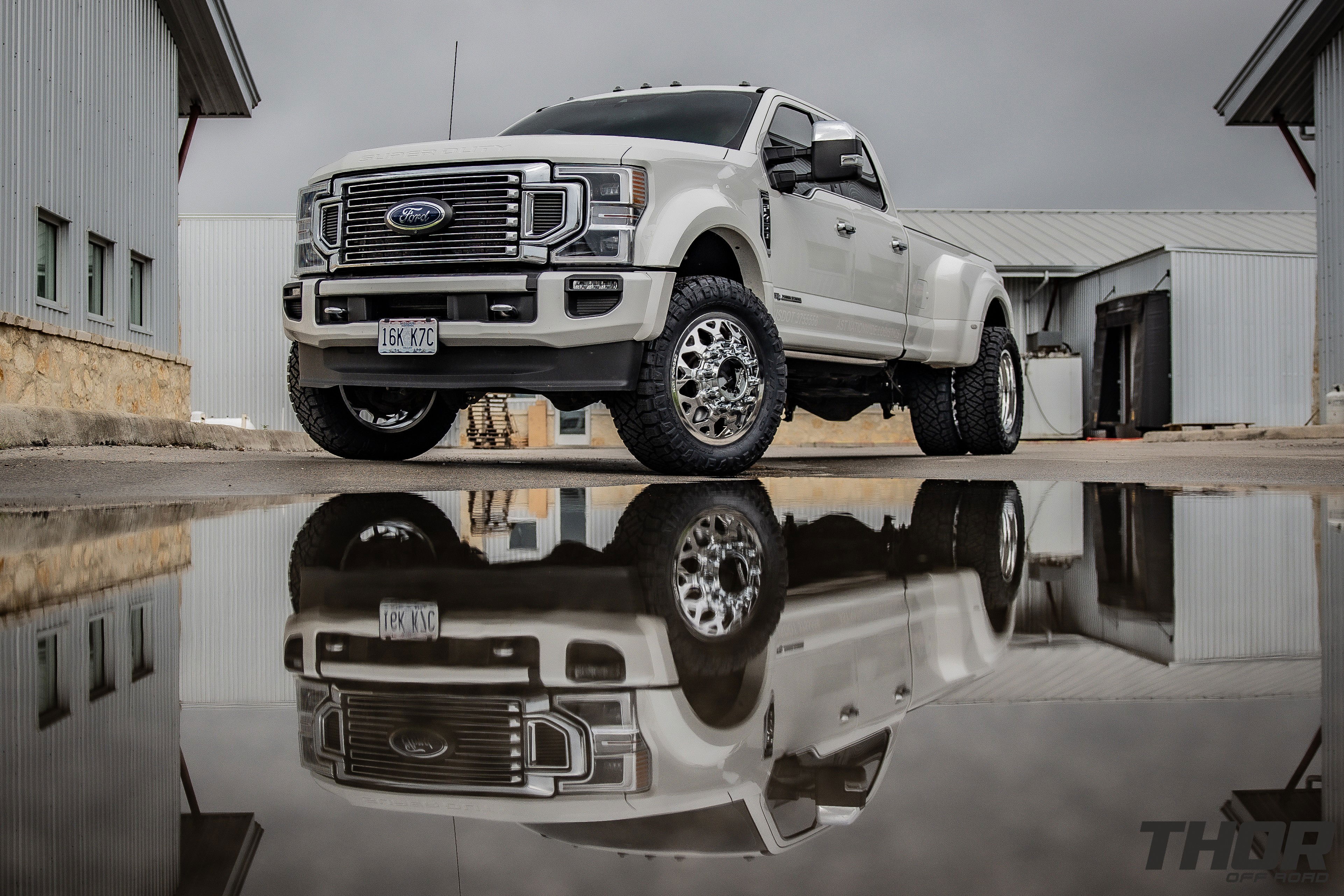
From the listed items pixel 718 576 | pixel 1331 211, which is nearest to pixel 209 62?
pixel 1331 211

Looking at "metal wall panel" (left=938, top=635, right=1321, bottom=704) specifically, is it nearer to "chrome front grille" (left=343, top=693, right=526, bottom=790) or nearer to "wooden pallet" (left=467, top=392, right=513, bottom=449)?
"chrome front grille" (left=343, top=693, right=526, bottom=790)

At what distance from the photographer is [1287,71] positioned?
59.7 feet

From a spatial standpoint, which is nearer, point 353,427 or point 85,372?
point 353,427

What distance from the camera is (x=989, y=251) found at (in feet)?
96.7

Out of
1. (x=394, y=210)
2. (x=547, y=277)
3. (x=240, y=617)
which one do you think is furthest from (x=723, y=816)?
(x=394, y=210)

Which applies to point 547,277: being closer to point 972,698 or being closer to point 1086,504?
point 1086,504

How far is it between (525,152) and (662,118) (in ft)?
5.13

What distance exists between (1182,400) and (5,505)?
24.3 m

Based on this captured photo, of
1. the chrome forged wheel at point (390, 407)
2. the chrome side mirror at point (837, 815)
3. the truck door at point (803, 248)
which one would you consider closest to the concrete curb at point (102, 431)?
the chrome forged wheel at point (390, 407)

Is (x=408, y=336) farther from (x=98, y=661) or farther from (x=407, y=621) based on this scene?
(x=98, y=661)

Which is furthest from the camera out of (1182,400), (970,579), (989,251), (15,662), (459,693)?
(989,251)

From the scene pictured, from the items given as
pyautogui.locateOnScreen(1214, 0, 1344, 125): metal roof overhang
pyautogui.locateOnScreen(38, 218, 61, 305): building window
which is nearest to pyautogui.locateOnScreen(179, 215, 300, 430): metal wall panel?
pyautogui.locateOnScreen(38, 218, 61, 305): building window

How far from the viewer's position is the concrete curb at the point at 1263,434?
13664mm

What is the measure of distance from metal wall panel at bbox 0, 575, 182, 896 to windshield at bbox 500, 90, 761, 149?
549 cm
